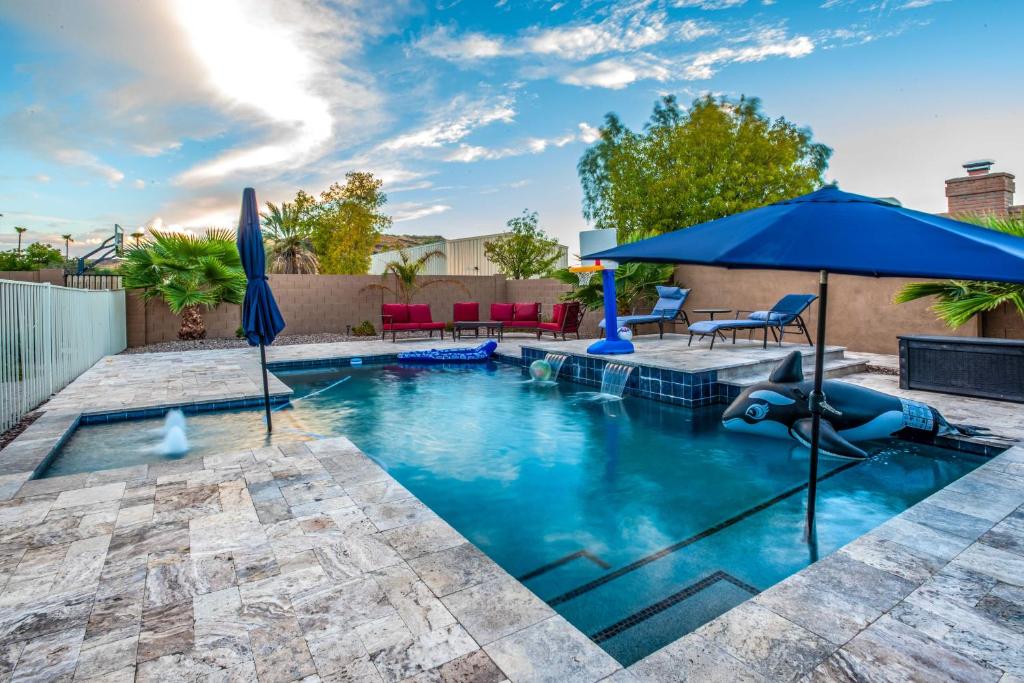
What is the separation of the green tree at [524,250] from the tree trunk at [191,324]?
386 inches

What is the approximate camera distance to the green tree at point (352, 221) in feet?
75.1

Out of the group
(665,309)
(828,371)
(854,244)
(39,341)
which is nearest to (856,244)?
(854,244)

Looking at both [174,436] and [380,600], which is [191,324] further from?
[380,600]

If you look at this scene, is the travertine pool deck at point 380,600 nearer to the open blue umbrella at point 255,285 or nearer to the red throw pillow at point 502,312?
the open blue umbrella at point 255,285

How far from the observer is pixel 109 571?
2201 mm

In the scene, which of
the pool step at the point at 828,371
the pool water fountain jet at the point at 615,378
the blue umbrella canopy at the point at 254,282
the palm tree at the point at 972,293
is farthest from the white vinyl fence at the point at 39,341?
the palm tree at the point at 972,293

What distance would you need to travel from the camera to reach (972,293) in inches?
226

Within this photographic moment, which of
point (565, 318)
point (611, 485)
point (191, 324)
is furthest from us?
point (191, 324)

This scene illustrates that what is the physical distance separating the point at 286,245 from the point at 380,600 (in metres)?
23.2

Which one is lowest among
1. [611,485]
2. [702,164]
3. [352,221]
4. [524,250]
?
[611,485]

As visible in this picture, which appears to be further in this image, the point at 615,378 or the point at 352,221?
the point at 352,221

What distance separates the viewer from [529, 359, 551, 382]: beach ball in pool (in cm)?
791

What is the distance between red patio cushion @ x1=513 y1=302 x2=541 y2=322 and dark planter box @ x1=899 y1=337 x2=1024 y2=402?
765 cm

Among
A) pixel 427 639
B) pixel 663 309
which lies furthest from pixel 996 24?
pixel 427 639
